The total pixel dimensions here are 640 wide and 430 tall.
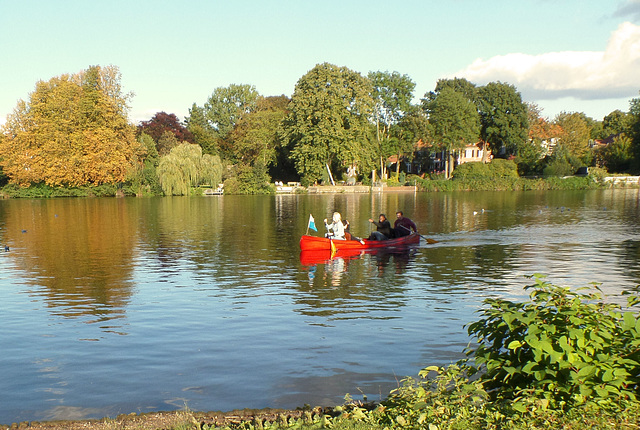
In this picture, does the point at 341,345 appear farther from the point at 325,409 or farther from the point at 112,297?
the point at 112,297

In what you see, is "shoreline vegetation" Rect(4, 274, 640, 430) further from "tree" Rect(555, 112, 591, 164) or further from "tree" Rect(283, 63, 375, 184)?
"tree" Rect(555, 112, 591, 164)

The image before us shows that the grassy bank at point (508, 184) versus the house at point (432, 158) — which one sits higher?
the house at point (432, 158)

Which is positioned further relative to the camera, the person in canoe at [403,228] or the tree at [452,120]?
the tree at [452,120]

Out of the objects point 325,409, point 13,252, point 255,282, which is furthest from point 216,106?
point 325,409

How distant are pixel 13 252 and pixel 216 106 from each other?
347 feet

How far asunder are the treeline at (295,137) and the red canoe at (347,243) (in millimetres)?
55366

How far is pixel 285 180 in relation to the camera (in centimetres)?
9988

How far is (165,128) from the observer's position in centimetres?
10112

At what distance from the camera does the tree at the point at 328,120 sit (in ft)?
277

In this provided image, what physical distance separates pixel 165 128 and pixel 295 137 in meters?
27.8

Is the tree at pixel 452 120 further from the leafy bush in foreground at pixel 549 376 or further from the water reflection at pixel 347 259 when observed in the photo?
the leafy bush in foreground at pixel 549 376

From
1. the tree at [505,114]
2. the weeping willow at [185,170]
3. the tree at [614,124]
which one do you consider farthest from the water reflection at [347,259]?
the tree at [614,124]

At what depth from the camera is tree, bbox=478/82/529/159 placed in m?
102

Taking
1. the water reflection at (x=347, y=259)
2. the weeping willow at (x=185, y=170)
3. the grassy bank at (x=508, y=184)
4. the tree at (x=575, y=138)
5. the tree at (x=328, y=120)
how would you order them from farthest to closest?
the tree at (x=575, y=138) → the grassy bank at (x=508, y=184) → the tree at (x=328, y=120) → the weeping willow at (x=185, y=170) → the water reflection at (x=347, y=259)
